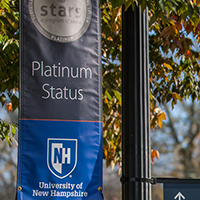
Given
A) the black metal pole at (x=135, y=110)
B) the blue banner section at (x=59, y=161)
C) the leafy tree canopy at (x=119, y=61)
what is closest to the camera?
the black metal pole at (x=135, y=110)

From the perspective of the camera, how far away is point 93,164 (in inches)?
116

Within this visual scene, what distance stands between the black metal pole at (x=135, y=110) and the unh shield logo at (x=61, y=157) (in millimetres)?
435

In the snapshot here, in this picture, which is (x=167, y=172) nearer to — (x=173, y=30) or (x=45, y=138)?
(x=173, y=30)

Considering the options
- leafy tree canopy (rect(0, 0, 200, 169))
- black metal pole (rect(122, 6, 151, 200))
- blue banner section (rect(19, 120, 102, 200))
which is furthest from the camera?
leafy tree canopy (rect(0, 0, 200, 169))

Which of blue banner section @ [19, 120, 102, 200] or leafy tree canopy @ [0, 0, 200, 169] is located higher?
leafy tree canopy @ [0, 0, 200, 169]

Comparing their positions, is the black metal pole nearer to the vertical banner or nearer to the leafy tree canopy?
the vertical banner

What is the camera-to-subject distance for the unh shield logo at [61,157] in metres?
2.88

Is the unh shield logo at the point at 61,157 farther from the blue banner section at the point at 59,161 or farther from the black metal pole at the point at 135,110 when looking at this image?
the black metal pole at the point at 135,110

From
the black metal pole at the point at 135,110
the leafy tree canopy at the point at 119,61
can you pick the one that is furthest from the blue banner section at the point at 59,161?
the leafy tree canopy at the point at 119,61

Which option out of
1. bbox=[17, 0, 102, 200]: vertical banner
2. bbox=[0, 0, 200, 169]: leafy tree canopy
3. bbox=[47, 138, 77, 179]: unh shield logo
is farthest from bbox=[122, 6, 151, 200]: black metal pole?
bbox=[0, 0, 200, 169]: leafy tree canopy

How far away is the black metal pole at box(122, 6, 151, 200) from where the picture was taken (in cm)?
267

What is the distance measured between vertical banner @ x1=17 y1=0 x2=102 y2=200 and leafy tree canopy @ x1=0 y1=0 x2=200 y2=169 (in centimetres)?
116

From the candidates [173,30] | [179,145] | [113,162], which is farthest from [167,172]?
[173,30]

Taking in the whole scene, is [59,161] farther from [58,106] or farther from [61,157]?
[58,106]
